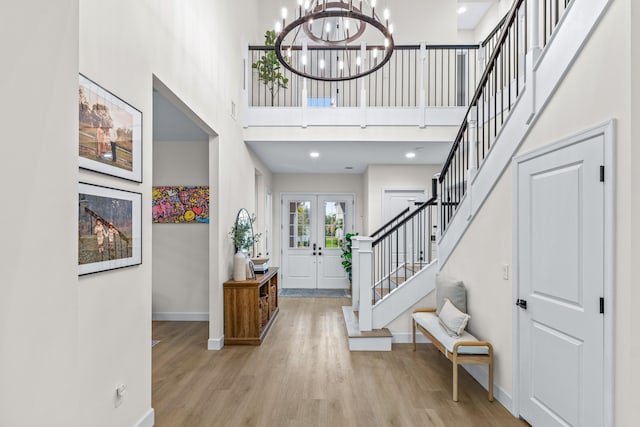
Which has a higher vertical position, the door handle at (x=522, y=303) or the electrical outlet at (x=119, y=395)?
the door handle at (x=522, y=303)

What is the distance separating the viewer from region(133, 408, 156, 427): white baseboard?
2387 millimetres

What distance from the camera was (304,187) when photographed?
25.6 ft

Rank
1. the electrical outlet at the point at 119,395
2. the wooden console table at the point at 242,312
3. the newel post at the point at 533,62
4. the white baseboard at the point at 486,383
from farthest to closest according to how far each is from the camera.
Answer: the wooden console table at the point at 242,312 < the white baseboard at the point at 486,383 < the newel post at the point at 533,62 < the electrical outlet at the point at 119,395

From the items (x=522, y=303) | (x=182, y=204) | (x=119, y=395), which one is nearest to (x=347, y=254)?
(x=182, y=204)

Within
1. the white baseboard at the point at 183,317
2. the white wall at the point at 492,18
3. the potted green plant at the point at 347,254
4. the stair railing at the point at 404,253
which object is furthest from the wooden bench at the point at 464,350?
the white wall at the point at 492,18

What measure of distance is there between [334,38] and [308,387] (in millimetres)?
4279

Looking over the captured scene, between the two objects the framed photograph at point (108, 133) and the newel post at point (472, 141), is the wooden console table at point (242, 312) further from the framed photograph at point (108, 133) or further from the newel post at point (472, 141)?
the newel post at point (472, 141)

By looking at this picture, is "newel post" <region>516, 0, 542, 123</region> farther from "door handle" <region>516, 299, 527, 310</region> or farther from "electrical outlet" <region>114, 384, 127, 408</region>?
"electrical outlet" <region>114, 384, 127, 408</region>

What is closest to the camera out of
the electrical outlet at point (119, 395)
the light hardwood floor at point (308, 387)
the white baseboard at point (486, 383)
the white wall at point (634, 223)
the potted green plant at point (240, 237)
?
the white wall at point (634, 223)

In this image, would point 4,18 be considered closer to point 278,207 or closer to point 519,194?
point 519,194

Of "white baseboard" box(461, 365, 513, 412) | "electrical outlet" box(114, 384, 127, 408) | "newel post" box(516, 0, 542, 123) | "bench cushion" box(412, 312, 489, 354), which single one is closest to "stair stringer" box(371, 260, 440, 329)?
"bench cushion" box(412, 312, 489, 354)

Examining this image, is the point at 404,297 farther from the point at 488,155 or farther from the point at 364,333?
the point at 488,155

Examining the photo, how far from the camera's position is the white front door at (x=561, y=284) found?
6.39ft

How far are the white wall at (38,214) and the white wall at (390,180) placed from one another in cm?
607
